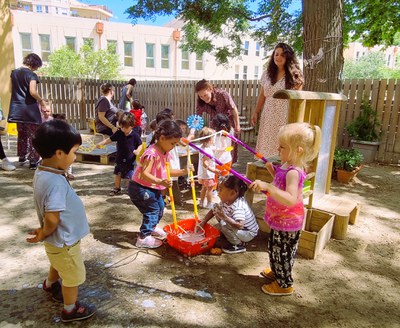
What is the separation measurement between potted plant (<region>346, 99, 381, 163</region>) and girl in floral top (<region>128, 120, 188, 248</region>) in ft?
→ 19.5

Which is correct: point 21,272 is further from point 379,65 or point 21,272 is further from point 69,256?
point 379,65

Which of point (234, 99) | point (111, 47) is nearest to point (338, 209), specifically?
point (234, 99)

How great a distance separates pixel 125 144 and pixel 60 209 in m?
2.86

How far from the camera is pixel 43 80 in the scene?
38.0 ft

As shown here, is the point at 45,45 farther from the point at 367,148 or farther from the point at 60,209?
the point at 60,209

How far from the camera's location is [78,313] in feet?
6.89

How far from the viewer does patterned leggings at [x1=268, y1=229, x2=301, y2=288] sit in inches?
96.4

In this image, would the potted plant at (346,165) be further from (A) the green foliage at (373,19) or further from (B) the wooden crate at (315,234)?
(A) the green foliage at (373,19)

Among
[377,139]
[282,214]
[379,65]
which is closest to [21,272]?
[282,214]

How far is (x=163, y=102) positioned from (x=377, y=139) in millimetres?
8149

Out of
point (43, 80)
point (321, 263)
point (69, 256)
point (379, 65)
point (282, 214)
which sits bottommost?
point (321, 263)

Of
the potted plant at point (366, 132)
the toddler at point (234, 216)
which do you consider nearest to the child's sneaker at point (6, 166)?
the toddler at point (234, 216)

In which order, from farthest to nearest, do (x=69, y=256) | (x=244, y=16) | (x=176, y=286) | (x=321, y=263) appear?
1. (x=244, y=16)
2. (x=321, y=263)
3. (x=176, y=286)
4. (x=69, y=256)

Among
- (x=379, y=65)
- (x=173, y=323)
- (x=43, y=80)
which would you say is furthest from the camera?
(x=379, y=65)
